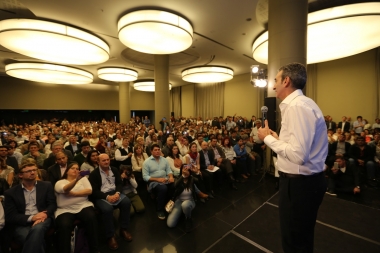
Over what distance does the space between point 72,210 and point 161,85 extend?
22.1 ft

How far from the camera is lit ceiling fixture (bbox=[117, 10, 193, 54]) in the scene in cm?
397

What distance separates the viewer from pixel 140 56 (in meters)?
8.29

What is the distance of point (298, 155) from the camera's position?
101 centimetres

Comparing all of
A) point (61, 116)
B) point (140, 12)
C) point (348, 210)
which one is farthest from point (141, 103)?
point (348, 210)

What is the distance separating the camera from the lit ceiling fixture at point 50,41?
4.13 meters

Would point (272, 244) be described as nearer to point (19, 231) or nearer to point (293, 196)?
point (293, 196)

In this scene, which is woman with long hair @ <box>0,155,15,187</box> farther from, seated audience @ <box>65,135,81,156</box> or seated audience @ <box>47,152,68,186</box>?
seated audience @ <box>65,135,81,156</box>

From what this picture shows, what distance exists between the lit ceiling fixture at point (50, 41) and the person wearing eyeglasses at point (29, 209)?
3.98m

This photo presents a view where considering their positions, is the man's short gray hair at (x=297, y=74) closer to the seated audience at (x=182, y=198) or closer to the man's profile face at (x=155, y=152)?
the seated audience at (x=182, y=198)

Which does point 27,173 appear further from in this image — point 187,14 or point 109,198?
point 187,14

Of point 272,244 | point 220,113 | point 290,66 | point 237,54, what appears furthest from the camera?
point 220,113

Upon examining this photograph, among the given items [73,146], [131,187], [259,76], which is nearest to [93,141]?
[73,146]

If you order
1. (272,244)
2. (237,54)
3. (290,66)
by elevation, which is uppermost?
(237,54)

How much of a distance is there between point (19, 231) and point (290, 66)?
291 centimetres
